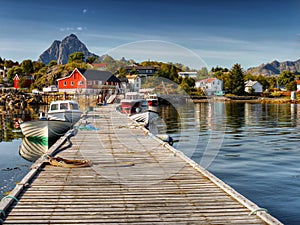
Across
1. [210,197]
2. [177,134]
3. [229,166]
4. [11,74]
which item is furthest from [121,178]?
[11,74]

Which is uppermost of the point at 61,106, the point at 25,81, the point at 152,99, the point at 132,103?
the point at 25,81

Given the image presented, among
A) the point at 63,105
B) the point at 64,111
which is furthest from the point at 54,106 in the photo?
the point at 64,111

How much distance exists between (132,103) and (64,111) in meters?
25.2

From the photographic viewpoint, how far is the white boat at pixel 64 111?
2795cm

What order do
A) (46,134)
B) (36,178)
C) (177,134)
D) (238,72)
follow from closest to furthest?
(36,178), (46,134), (177,134), (238,72)

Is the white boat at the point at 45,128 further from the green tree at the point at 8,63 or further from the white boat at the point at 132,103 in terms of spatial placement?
the green tree at the point at 8,63

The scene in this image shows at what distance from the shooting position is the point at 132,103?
176 feet

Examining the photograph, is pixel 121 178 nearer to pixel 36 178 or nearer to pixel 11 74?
pixel 36 178

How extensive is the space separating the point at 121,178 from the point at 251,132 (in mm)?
22390

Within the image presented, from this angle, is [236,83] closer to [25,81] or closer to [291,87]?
[291,87]

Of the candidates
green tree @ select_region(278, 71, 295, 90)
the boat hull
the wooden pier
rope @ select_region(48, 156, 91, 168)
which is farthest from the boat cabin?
green tree @ select_region(278, 71, 295, 90)

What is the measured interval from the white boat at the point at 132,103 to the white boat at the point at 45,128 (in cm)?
2667

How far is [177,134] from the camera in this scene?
98.0ft

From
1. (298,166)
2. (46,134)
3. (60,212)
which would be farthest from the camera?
(46,134)
